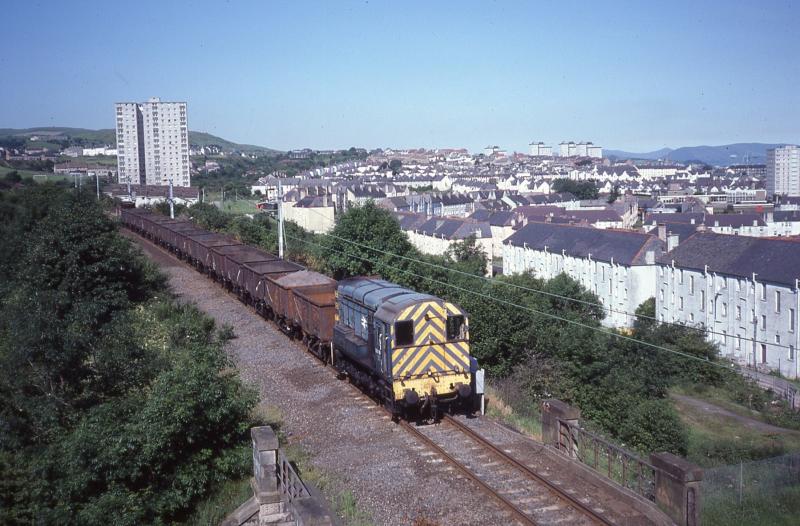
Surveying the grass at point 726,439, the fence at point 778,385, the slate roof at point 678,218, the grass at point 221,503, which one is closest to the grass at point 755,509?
the grass at point 221,503

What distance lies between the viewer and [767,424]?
3091 centimetres

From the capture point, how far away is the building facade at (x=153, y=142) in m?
134

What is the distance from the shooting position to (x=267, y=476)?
11117 mm

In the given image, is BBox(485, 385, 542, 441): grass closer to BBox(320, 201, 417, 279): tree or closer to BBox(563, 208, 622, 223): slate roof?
BBox(320, 201, 417, 279): tree

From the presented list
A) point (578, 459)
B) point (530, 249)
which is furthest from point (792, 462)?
point (530, 249)

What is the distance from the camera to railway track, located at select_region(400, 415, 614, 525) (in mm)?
9836

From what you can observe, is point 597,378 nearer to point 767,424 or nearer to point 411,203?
point 767,424

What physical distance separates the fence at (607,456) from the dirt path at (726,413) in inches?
726

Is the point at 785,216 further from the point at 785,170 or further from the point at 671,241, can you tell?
the point at 785,170

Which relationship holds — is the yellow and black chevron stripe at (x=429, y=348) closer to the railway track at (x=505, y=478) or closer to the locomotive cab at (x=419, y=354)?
the locomotive cab at (x=419, y=354)

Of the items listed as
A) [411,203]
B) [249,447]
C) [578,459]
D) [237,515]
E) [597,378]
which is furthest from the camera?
[411,203]

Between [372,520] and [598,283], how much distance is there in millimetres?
49947

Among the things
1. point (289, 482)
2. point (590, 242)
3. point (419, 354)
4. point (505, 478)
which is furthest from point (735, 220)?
point (289, 482)

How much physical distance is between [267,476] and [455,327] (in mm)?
4907
